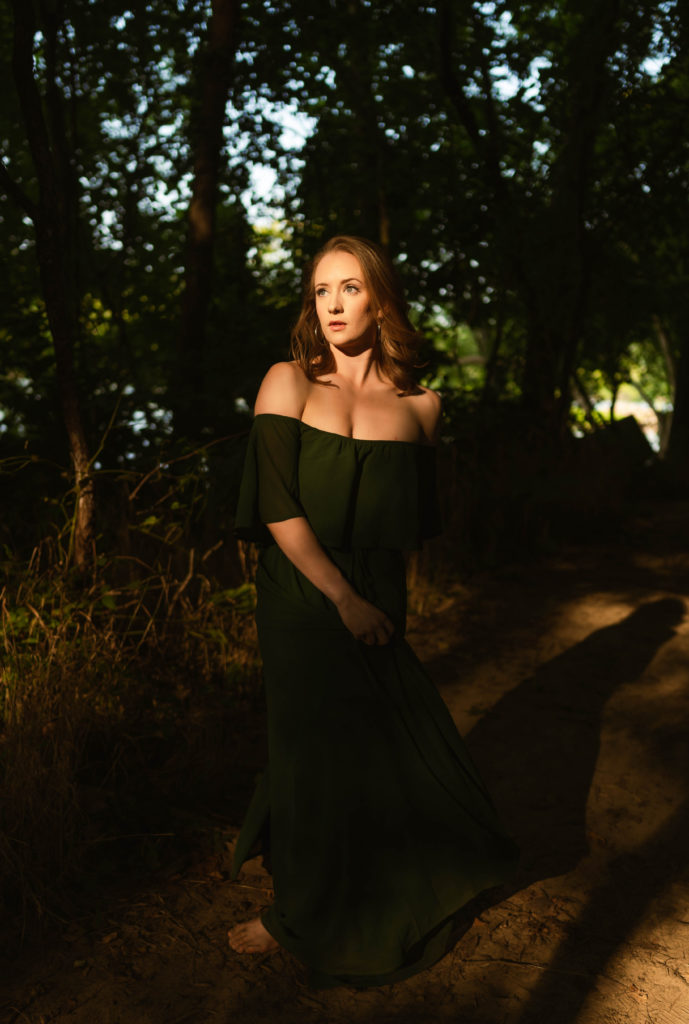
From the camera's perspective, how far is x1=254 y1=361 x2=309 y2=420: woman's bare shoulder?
8.67 feet

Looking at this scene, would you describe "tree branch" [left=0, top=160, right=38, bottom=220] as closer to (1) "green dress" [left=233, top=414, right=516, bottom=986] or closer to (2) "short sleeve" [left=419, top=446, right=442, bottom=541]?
(1) "green dress" [left=233, top=414, right=516, bottom=986]

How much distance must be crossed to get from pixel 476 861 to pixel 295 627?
92 centimetres

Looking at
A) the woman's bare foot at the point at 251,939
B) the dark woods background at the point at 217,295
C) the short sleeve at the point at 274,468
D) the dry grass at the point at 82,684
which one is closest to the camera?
the short sleeve at the point at 274,468

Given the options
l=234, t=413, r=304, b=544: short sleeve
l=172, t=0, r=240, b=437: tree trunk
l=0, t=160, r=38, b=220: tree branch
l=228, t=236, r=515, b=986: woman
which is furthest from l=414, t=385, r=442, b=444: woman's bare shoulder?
l=172, t=0, r=240, b=437: tree trunk

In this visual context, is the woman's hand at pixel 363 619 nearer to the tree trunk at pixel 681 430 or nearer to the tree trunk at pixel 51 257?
the tree trunk at pixel 51 257

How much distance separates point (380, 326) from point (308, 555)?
0.74 metres

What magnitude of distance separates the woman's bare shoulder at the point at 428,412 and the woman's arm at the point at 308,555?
38 centimetres

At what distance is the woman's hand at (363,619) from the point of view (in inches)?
104

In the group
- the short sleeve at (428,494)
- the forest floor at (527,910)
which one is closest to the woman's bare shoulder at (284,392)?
the short sleeve at (428,494)

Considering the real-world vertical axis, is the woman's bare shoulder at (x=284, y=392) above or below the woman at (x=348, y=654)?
above

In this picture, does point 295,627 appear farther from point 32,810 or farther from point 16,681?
point 16,681

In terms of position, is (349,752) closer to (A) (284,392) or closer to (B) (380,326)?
(A) (284,392)

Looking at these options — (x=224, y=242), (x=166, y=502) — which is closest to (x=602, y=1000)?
(x=166, y=502)

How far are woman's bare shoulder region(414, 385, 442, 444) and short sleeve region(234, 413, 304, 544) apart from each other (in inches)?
16.6
